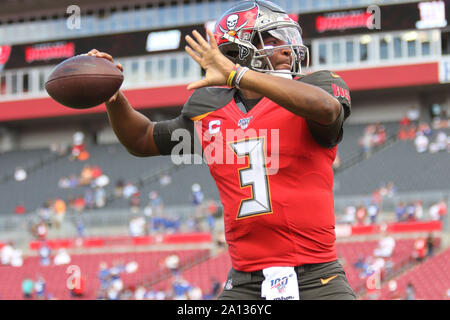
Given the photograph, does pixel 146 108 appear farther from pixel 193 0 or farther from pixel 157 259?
pixel 157 259

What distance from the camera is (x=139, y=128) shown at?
3.04 m

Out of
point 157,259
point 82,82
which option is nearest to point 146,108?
point 157,259

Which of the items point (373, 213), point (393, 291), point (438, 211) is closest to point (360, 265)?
point (393, 291)

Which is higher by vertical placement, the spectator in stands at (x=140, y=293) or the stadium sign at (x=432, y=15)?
the stadium sign at (x=432, y=15)

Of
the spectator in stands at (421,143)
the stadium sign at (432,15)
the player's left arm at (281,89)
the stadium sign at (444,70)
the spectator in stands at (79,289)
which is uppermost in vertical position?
the stadium sign at (432,15)

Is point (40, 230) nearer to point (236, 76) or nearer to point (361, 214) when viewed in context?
point (361, 214)

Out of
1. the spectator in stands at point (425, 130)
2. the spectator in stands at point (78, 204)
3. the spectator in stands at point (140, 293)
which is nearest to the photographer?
the spectator in stands at point (140, 293)

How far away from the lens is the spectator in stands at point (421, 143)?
61.5 ft

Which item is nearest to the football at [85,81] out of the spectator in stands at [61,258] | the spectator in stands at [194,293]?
the spectator in stands at [194,293]

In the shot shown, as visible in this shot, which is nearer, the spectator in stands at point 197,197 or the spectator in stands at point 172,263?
the spectator in stands at point 172,263

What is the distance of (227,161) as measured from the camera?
2736 millimetres

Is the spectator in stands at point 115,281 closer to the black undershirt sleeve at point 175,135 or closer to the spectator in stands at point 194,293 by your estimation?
the spectator in stands at point 194,293

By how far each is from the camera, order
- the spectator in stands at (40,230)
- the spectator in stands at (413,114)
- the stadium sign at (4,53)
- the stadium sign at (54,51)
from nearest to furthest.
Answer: the spectator in stands at (40,230) < the spectator in stands at (413,114) < the stadium sign at (54,51) < the stadium sign at (4,53)

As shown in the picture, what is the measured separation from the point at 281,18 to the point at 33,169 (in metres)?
21.8
